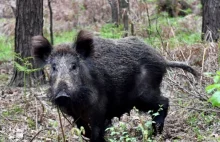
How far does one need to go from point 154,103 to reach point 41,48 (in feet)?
6.59

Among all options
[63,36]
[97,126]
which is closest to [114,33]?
[63,36]

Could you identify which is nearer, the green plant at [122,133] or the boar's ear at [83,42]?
the green plant at [122,133]

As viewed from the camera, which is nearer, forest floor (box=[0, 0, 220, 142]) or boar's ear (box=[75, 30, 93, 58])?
boar's ear (box=[75, 30, 93, 58])

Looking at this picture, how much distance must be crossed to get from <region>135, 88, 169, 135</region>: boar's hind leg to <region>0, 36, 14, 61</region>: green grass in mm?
6237

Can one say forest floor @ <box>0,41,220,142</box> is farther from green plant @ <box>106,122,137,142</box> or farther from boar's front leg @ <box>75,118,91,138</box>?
boar's front leg @ <box>75,118,91,138</box>

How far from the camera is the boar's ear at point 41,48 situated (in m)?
6.71

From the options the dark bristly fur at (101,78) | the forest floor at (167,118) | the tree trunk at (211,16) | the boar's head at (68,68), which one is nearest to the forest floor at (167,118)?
the forest floor at (167,118)

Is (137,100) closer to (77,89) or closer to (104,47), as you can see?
(104,47)

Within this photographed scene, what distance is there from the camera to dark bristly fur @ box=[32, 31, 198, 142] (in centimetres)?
629

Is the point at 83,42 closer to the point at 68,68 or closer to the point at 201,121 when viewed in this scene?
the point at 68,68

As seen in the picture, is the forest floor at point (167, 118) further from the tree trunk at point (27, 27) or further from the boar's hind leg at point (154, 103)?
the tree trunk at point (27, 27)

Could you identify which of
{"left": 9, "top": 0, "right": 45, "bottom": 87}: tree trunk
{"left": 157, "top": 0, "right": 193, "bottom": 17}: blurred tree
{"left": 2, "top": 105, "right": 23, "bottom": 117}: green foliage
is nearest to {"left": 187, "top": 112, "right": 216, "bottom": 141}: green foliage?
{"left": 2, "top": 105, "right": 23, "bottom": 117}: green foliage

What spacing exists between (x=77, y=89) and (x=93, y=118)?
64cm

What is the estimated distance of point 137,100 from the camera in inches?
294
